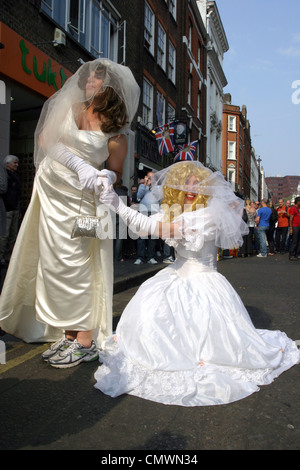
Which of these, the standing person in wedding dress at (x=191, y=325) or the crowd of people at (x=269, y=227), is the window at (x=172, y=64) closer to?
the crowd of people at (x=269, y=227)

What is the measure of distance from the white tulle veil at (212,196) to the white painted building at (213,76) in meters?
24.4

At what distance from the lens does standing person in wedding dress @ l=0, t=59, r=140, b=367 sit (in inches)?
109

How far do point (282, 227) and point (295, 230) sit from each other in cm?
262

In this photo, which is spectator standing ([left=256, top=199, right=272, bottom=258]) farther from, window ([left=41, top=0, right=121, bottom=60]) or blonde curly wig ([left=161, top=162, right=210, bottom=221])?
blonde curly wig ([left=161, top=162, right=210, bottom=221])

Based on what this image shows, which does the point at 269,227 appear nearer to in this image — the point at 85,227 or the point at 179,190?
the point at 179,190

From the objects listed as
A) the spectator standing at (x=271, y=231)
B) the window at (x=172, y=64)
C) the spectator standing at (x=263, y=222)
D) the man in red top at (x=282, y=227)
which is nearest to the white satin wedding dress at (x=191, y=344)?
the spectator standing at (x=263, y=222)

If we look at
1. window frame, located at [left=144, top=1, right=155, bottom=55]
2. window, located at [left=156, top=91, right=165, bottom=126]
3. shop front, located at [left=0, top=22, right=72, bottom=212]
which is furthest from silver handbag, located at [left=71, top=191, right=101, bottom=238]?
window, located at [left=156, top=91, right=165, bottom=126]

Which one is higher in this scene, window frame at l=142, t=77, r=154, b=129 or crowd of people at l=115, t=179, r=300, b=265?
window frame at l=142, t=77, r=154, b=129

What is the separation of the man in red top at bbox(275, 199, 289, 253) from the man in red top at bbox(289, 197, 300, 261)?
1.92 m

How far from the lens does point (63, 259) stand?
280cm

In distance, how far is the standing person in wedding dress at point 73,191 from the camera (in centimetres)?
276
